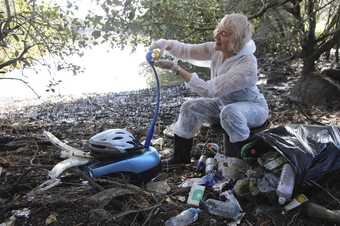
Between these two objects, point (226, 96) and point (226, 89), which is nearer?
point (226, 89)

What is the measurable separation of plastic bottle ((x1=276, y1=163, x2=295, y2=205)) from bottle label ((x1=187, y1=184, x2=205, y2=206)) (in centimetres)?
60

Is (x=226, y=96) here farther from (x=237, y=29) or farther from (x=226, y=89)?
(x=237, y=29)

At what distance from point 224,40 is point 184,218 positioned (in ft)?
5.22

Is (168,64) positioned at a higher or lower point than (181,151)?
higher

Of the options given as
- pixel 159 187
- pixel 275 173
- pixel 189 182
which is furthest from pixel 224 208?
pixel 159 187

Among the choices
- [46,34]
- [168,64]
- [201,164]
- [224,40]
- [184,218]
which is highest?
[46,34]

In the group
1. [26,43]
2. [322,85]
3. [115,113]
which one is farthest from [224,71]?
[115,113]

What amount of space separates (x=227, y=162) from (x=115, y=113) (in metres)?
4.71

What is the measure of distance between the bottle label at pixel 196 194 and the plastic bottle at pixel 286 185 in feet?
1.98

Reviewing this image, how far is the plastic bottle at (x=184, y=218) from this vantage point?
9.14ft

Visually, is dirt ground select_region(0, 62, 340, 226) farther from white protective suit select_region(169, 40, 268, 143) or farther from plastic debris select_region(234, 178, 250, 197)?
white protective suit select_region(169, 40, 268, 143)

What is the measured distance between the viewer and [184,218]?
2.82m

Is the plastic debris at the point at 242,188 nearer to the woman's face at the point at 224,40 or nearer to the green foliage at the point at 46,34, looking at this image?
the woman's face at the point at 224,40

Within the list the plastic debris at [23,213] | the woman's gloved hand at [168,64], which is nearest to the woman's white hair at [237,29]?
the woman's gloved hand at [168,64]
